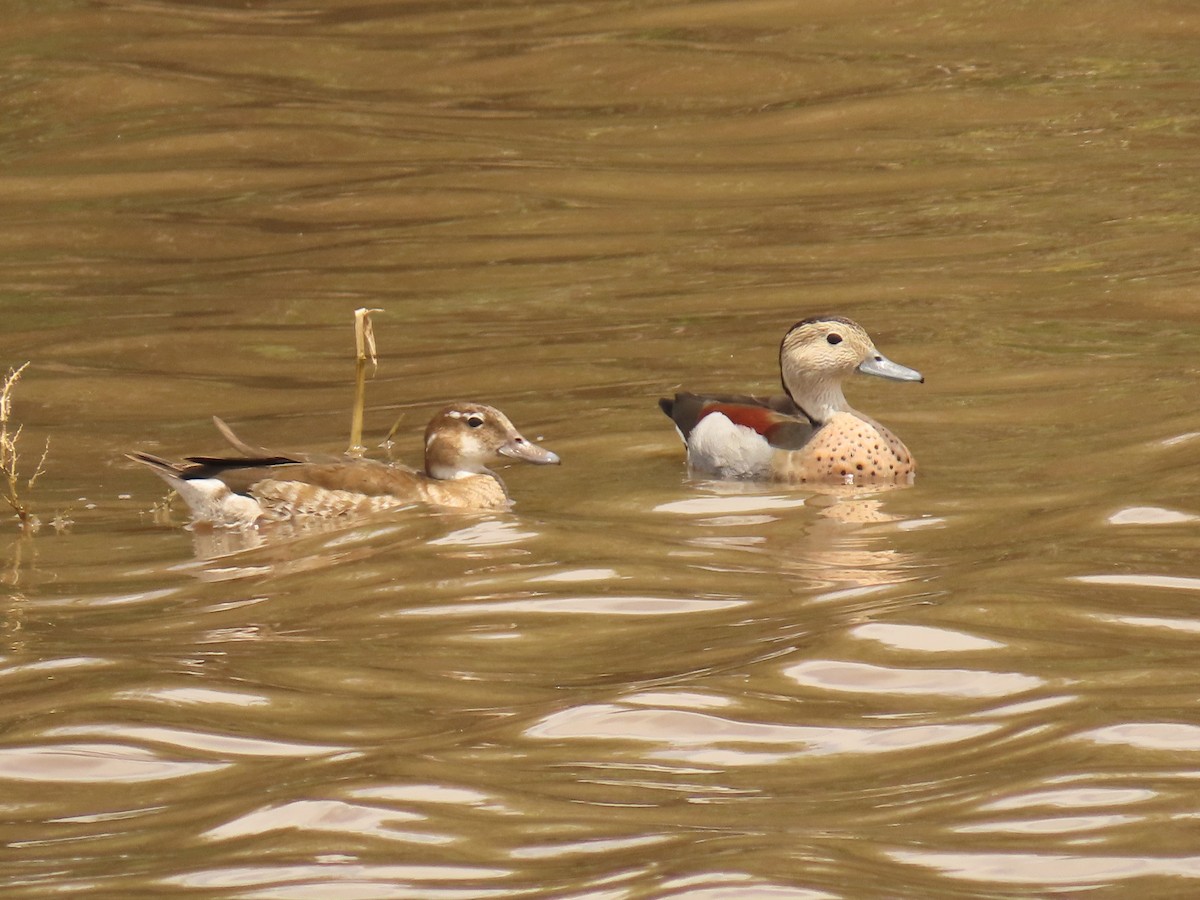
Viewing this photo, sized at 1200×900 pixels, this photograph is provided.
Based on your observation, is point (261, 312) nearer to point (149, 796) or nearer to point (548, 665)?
point (548, 665)

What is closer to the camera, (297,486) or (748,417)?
(297,486)

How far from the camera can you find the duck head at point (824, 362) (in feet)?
32.6

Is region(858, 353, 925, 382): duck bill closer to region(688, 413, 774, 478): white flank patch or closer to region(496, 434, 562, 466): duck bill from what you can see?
region(688, 413, 774, 478): white flank patch

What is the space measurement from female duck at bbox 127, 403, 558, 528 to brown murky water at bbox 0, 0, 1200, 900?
0.19 m

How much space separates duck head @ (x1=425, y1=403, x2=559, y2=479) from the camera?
9.16 metres

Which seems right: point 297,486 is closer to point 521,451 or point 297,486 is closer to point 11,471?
point 521,451

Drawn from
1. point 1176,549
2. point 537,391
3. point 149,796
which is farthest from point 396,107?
point 149,796

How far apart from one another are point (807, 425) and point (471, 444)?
4.90 feet

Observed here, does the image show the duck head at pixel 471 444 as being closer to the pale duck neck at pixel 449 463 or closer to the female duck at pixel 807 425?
the pale duck neck at pixel 449 463

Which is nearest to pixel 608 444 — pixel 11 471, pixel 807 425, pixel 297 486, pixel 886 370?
pixel 807 425

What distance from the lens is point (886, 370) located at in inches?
388

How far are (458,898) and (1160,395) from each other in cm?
576

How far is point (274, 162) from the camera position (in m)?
15.9

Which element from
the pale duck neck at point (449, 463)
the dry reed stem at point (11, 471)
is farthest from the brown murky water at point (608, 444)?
the pale duck neck at point (449, 463)
